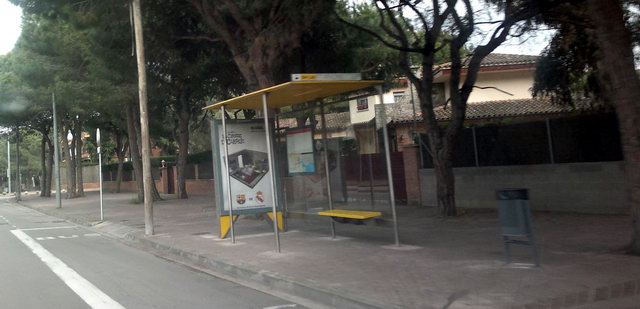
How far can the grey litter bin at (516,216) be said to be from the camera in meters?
7.39

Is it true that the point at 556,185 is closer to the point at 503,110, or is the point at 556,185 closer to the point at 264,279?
the point at 264,279

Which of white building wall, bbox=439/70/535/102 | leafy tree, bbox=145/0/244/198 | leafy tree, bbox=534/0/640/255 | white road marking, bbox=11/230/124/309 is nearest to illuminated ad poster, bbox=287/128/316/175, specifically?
white road marking, bbox=11/230/124/309

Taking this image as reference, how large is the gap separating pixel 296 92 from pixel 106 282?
4.82 meters

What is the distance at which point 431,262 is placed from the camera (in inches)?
322

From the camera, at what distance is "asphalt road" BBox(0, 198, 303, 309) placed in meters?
7.02

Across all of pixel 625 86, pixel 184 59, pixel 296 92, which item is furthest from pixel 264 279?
pixel 184 59

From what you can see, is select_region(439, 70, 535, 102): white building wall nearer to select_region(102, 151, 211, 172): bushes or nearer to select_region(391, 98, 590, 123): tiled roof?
select_region(391, 98, 590, 123): tiled roof

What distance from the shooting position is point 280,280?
762 centimetres

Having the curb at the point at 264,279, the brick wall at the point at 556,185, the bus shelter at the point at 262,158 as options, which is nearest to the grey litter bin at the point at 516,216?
the curb at the point at 264,279

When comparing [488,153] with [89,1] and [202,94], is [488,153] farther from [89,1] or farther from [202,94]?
[202,94]

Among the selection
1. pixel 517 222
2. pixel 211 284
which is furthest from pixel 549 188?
pixel 211 284

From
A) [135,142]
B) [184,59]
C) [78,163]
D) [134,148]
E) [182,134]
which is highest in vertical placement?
[184,59]

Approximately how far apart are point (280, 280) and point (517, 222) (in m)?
3.49

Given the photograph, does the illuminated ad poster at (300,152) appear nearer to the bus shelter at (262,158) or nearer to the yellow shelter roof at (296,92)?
the bus shelter at (262,158)
